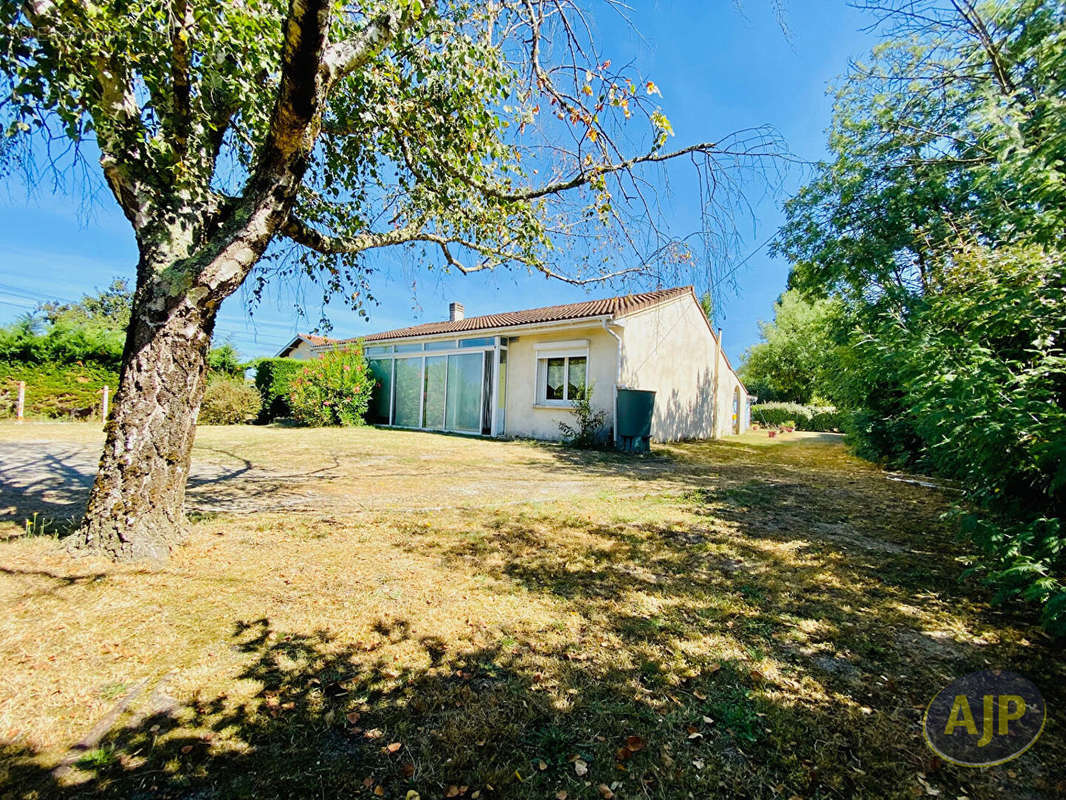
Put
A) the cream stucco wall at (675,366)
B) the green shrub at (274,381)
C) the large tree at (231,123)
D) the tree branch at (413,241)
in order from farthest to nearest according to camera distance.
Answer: the green shrub at (274,381), the cream stucco wall at (675,366), the tree branch at (413,241), the large tree at (231,123)

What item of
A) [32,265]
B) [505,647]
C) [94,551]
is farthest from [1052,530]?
[32,265]

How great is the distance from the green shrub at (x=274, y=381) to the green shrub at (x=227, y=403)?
2.17ft

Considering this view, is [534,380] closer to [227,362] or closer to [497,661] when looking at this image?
[497,661]

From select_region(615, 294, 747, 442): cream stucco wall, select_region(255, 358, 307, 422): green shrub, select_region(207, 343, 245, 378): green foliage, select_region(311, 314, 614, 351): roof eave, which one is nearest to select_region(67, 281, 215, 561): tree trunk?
select_region(311, 314, 614, 351): roof eave

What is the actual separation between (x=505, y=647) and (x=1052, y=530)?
3.05 metres

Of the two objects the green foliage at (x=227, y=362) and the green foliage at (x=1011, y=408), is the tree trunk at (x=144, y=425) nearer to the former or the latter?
the green foliage at (x=1011, y=408)

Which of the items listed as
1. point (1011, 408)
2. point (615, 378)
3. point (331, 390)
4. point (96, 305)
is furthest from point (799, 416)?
point (96, 305)

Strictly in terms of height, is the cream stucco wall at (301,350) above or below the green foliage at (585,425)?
above

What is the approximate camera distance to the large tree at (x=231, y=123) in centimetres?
278

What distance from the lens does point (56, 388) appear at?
13.7 metres

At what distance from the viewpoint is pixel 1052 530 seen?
2.52 m

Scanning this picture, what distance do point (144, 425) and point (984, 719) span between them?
484 cm

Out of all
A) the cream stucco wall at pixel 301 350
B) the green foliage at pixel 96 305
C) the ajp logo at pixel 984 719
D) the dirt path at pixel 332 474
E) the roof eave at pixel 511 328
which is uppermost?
the green foliage at pixel 96 305

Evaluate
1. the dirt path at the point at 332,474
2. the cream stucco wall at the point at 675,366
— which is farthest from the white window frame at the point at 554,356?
the dirt path at the point at 332,474
